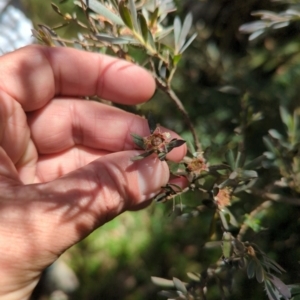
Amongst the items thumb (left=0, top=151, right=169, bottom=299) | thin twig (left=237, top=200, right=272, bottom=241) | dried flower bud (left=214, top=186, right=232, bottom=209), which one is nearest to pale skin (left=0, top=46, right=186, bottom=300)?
thumb (left=0, top=151, right=169, bottom=299)

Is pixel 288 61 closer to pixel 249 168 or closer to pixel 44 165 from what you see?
pixel 249 168

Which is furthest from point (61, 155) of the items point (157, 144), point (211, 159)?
point (157, 144)

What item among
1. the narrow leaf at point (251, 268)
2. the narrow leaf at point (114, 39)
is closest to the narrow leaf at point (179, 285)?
the narrow leaf at point (251, 268)

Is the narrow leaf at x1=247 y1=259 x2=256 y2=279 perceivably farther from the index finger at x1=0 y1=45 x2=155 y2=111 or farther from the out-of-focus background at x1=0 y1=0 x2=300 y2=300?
the index finger at x1=0 y1=45 x2=155 y2=111

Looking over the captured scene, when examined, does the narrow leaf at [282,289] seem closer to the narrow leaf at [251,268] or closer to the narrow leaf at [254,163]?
the narrow leaf at [251,268]

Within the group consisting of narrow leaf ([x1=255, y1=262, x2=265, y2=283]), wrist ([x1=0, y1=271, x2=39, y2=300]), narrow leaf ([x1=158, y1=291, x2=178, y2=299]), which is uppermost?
narrow leaf ([x1=255, y1=262, x2=265, y2=283])

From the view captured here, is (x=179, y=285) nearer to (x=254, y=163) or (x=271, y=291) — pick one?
(x=271, y=291)

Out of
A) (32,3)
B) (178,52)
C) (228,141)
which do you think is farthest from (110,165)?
(32,3)
